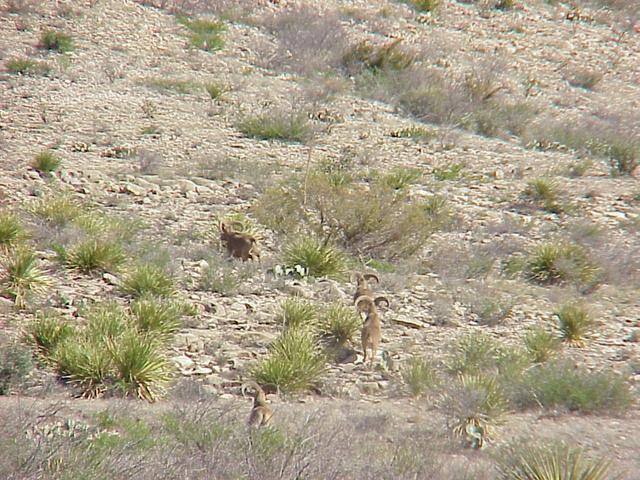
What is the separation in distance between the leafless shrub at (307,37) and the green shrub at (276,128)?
351cm

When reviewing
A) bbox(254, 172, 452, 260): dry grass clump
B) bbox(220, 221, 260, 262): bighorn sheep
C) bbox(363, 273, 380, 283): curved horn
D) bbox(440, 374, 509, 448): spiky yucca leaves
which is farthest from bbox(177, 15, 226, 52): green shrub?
bbox(440, 374, 509, 448): spiky yucca leaves

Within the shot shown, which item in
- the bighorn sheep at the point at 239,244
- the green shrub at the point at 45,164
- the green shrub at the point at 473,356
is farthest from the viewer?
the green shrub at the point at 45,164

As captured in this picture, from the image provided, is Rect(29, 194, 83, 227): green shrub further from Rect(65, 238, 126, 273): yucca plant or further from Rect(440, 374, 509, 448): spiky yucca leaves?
Rect(440, 374, 509, 448): spiky yucca leaves

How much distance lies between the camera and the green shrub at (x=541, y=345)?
900cm

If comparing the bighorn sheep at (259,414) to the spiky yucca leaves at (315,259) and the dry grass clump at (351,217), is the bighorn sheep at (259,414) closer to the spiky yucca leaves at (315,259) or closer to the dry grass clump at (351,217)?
the spiky yucca leaves at (315,259)

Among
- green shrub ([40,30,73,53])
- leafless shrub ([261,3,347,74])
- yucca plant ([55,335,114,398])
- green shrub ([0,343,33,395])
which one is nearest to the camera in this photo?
green shrub ([0,343,33,395])

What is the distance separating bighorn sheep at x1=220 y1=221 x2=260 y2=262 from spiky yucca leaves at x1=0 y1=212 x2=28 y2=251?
2314 millimetres

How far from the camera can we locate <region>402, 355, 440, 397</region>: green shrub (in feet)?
26.5

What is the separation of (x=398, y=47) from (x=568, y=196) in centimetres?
809

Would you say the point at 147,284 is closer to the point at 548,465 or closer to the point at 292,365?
the point at 292,365

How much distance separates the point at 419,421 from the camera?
7422 mm

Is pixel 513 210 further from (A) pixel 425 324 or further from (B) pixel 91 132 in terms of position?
(B) pixel 91 132

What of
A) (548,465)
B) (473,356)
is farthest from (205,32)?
(548,465)

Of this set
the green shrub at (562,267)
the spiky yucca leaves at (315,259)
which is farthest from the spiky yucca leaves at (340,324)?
the green shrub at (562,267)
